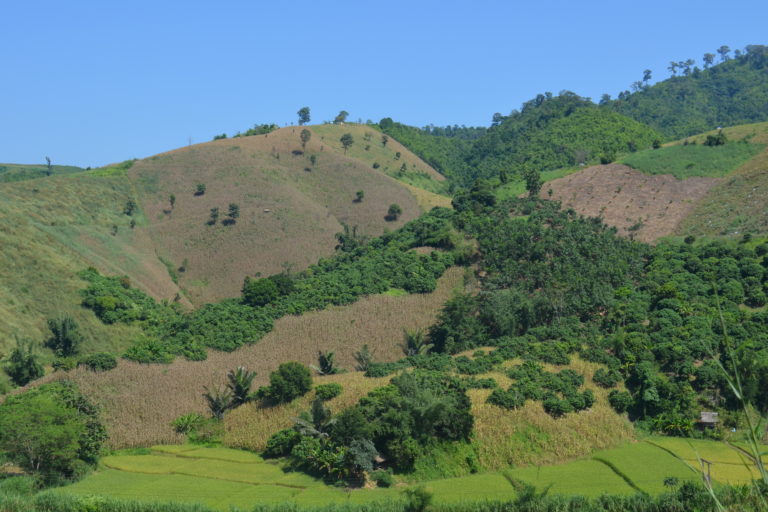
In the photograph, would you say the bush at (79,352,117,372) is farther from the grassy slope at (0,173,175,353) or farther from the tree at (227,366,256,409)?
the grassy slope at (0,173,175,353)

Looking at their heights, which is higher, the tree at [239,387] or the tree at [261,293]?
the tree at [261,293]

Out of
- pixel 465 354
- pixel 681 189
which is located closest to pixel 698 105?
pixel 681 189

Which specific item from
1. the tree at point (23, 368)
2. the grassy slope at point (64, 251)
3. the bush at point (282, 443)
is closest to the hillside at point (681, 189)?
the bush at point (282, 443)

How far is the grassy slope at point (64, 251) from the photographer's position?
57.6m

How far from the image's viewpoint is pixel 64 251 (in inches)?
2790

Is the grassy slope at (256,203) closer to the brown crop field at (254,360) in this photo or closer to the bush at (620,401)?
the brown crop field at (254,360)

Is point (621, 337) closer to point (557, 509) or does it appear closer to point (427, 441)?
point (427, 441)

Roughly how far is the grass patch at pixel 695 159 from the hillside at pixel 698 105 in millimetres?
61382

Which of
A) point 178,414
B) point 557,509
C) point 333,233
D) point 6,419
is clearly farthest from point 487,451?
point 333,233

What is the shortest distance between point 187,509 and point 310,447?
8376 millimetres

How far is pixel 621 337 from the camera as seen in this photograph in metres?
45.5

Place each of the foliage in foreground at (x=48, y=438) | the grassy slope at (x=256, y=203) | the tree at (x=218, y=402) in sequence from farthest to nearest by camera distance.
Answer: the grassy slope at (x=256, y=203) → the tree at (x=218, y=402) → the foliage in foreground at (x=48, y=438)

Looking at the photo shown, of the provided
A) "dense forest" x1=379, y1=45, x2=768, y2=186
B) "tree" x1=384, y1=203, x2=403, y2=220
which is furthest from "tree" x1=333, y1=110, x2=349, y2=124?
"tree" x1=384, y1=203, x2=403, y2=220

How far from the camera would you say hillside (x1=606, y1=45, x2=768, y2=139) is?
523ft
